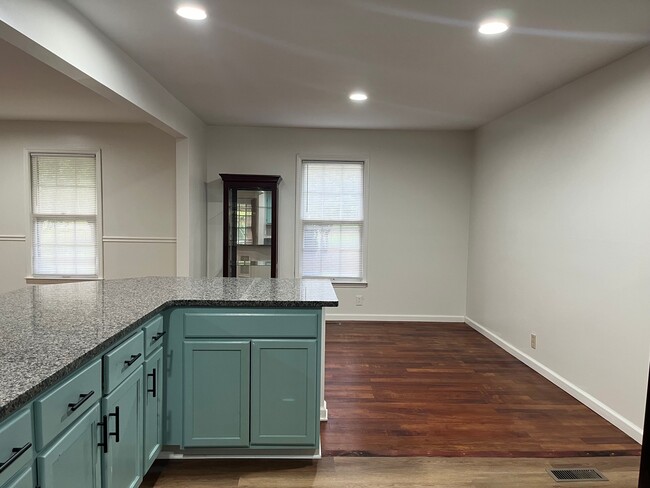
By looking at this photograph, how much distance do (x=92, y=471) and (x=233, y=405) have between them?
0.81 metres

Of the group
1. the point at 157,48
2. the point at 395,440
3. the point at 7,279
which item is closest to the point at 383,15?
the point at 157,48

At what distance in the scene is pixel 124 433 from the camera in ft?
5.70

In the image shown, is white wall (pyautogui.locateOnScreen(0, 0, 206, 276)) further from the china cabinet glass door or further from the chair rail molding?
the chair rail molding

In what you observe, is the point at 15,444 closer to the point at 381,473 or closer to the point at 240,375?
the point at 240,375

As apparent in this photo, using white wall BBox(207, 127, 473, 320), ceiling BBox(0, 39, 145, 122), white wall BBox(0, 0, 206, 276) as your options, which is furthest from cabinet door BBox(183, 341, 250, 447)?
white wall BBox(207, 127, 473, 320)

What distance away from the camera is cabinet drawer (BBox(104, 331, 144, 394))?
5.19 ft

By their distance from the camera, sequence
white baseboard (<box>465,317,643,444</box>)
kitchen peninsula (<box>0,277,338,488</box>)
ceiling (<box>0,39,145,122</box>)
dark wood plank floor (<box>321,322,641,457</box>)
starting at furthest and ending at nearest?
ceiling (<box>0,39,145,122</box>) < white baseboard (<box>465,317,643,444</box>) < dark wood plank floor (<box>321,322,641,457</box>) < kitchen peninsula (<box>0,277,338,488</box>)

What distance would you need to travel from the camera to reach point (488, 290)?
476 cm

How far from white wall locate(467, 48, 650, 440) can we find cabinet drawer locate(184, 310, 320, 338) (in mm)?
2038

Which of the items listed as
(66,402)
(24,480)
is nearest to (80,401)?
(66,402)

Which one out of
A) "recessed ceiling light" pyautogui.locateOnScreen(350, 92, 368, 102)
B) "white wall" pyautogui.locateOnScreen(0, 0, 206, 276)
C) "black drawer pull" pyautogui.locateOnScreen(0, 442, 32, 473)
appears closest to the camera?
"black drawer pull" pyautogui.locateOnScreen(0, 442, 32, 473)

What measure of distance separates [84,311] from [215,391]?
0.75 m

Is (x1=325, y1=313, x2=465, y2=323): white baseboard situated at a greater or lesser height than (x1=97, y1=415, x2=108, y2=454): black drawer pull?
lesser

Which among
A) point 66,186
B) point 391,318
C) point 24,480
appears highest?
point 66,186
